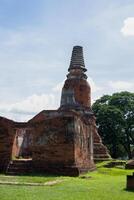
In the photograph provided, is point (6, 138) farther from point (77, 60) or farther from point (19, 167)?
point (77, 60)

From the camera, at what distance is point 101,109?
1943 inches

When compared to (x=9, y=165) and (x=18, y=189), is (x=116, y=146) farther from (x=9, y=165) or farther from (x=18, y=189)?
(x=18, y=189)

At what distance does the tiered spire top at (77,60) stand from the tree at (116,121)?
10394 mm

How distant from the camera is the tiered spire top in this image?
131 ft

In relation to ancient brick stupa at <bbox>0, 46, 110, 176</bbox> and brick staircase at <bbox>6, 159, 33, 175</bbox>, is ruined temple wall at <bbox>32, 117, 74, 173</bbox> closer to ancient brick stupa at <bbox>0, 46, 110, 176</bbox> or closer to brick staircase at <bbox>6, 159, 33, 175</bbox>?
ancient brick stupa at <bbox>0, 46, 110, 176</bbox>

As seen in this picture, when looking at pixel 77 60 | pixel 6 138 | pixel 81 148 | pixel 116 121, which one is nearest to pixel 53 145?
pixel 81 148

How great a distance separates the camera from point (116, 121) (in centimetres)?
4850

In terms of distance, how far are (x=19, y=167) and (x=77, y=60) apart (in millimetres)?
22083

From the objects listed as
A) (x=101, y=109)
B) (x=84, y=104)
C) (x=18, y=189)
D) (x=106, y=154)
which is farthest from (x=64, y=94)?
(x=18, y=189)

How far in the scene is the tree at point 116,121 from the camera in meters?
48.5

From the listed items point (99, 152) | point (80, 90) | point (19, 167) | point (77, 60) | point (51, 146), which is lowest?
point (19, 167)

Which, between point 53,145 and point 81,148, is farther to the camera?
point 81,148

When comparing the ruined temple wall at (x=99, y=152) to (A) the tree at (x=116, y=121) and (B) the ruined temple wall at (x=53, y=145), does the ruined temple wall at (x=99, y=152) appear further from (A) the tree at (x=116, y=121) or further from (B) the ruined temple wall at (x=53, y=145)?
(B) the ruined temple wall at (x=53, y=145)

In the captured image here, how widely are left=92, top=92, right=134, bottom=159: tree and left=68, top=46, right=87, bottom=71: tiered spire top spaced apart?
10.4 m
